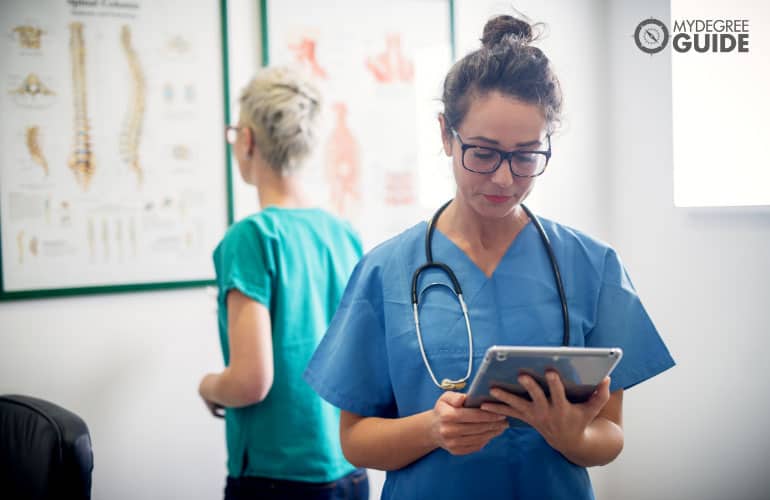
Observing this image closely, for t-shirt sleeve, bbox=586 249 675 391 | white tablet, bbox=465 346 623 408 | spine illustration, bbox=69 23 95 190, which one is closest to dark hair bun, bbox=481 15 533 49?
t-shirt sleeve, bbox=586 249 675 391

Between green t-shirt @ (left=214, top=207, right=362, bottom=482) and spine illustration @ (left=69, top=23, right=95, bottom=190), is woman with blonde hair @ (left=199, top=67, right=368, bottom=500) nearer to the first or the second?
green t-shirt @ (left=214, top=207, right=362, bottom=482)

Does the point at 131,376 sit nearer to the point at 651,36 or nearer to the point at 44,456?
the point at 44,456

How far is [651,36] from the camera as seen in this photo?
2053 millimetres

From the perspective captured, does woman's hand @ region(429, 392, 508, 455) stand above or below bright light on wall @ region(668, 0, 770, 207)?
below

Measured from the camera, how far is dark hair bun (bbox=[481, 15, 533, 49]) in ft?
3.63

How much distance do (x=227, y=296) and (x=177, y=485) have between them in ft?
2.99

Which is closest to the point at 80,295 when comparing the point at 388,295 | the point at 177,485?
the point at 177,485

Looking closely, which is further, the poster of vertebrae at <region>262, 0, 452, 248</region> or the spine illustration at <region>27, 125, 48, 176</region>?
the poster of vertebrae at <region>262, 0, 452, 248</region>

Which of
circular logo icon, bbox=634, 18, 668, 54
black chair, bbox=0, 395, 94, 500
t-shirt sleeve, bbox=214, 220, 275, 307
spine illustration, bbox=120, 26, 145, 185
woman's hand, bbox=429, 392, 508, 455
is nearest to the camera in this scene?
woman's hand, bbox=429, 392, 508, 455

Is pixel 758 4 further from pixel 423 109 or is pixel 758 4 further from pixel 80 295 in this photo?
pixel 80 295

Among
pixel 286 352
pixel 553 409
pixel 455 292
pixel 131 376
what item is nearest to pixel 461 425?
pixel 553 409

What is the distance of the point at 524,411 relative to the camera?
91 centimetres

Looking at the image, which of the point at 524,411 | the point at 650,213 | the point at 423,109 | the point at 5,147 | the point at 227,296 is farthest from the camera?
the point at 423,109

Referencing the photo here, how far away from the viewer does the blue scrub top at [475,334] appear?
3.40ft
